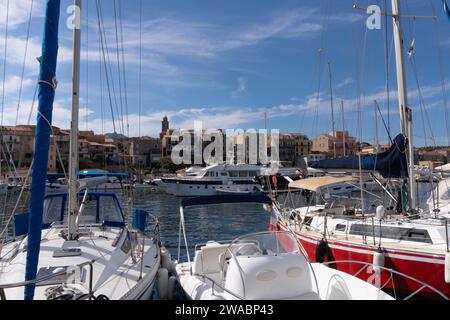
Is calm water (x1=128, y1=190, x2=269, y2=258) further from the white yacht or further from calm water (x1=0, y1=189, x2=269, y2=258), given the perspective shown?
the white yacht

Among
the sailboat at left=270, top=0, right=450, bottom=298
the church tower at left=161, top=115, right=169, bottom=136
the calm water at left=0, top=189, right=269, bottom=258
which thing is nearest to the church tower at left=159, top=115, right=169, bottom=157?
the church tower at left=161, top=115, right=169, bottom=136

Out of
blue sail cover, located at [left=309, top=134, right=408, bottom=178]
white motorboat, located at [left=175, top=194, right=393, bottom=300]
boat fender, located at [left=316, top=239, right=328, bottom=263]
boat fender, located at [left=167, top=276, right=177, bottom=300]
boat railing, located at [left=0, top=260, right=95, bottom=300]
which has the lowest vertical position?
boat fender, located at [left=167, top=276, right=177, bottom=300]

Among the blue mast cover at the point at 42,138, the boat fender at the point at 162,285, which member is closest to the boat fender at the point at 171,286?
the boat fender at the point at 162,285

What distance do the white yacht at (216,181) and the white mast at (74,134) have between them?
4193cm

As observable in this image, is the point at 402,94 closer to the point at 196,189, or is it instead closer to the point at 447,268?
the point at 447,268

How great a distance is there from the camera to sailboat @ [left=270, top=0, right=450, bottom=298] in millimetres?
8665

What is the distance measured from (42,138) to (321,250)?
868 centimetres

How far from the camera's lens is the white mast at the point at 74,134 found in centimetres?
827

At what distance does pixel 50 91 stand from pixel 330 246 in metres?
8.91

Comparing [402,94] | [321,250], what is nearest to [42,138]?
[321,250]

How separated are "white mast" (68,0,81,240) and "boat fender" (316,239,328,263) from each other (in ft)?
22.4
